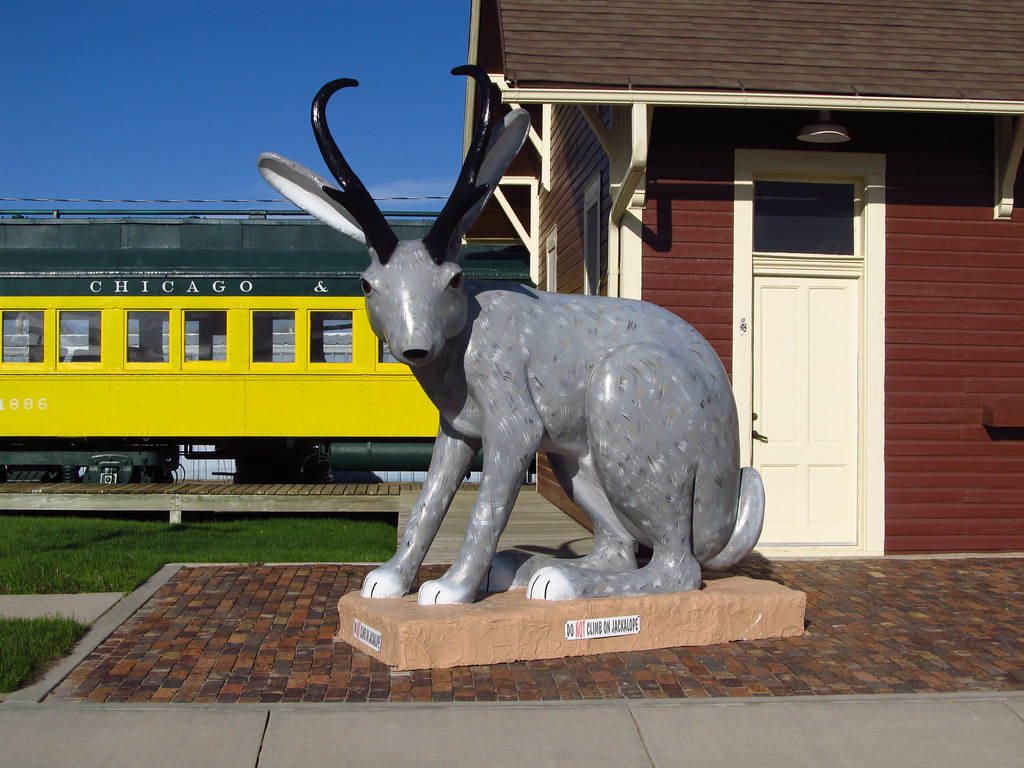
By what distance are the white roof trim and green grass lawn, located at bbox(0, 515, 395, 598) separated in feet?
11.8

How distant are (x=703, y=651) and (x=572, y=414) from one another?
123 centimetres

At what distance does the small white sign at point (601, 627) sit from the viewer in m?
4.63

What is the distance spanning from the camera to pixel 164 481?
1199cm

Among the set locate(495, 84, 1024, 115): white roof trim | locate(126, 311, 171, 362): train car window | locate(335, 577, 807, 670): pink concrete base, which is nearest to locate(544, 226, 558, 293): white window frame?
locate(495, 84, 1024, 115): white roof trim

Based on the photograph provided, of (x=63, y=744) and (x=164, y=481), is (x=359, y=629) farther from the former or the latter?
(x=164, y=481)

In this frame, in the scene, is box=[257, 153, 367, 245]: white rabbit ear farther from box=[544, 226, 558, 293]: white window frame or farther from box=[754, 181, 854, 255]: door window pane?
box=[544, 226, 558, 293]: white window frame

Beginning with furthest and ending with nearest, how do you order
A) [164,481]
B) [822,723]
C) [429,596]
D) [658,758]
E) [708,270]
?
[164,481]
[708,270]
[429,596]
[822,723]
[658,758]

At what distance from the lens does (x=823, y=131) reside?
727 cm

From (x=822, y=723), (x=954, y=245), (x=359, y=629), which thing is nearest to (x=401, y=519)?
(x=359, y=629)

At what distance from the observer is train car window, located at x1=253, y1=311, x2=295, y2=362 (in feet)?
37.7

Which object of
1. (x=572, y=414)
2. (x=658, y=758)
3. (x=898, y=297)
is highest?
(x=898, y=297)

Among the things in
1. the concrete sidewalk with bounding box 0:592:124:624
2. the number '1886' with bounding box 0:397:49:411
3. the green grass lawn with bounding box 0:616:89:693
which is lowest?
the concrete sidewalk with bounding box 0:592:124:624

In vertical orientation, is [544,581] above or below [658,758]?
above

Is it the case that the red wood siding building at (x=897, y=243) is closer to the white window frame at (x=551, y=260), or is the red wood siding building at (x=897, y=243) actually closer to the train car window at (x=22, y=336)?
the white window frame at (x=551, y=260)
